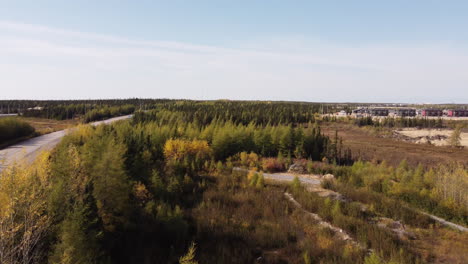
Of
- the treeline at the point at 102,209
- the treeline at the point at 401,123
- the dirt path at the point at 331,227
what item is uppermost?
the treeline at the point at 401,123

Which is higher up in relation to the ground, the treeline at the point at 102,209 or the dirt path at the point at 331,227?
the treeline at the point at 102,209

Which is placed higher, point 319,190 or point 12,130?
point 12,130

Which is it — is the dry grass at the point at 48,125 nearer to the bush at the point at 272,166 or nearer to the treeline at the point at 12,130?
the treeline at the point at 12,130

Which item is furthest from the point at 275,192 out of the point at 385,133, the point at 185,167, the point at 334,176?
the point at 385,133

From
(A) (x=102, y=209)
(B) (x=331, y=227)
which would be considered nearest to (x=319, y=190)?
(B) (x=331, y=227)

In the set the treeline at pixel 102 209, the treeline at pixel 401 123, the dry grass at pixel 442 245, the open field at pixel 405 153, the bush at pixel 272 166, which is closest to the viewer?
the treeline at pixel 102 209

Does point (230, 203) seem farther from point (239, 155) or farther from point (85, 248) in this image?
point (239, 155)

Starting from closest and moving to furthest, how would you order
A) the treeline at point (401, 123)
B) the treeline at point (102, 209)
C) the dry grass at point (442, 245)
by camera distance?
the treeline at point (102, 209) → the dry grass at point (442, 245) → the treeline at point (401, 123)

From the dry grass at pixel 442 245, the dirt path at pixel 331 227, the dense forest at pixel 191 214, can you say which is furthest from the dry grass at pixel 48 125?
the dry grass at pixel 442 245

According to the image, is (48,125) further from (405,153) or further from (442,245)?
(442,245)
